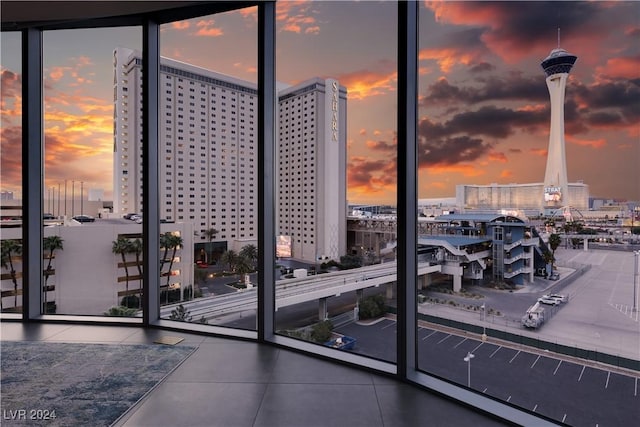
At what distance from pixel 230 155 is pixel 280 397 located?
2.33m

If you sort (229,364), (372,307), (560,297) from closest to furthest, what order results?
(560,297) < (229,364) < (372,307)

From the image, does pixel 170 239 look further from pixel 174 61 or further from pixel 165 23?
pixel 165 23

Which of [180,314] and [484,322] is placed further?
[180,314]

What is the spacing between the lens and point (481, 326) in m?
2.36

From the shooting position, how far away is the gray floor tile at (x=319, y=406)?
6.04ft

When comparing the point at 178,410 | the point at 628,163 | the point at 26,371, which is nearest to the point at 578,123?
the point at 628,163

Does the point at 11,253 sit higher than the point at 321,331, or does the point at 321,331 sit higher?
the point at 11,253

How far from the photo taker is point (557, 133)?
6.70 feet

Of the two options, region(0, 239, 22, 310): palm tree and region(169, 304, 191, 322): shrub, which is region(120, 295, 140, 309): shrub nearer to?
region(169, 304, 191, 322): shrub


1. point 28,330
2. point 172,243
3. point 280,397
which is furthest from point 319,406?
point 28,330

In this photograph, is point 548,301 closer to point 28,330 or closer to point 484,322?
point 484,322

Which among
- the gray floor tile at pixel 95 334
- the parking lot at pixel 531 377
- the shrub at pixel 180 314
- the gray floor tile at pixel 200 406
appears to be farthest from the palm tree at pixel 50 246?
the parking lot at pixel 531 377

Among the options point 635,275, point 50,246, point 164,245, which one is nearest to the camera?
point 635,275

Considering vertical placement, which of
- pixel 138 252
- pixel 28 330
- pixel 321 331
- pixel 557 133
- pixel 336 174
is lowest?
pixel 28 330
